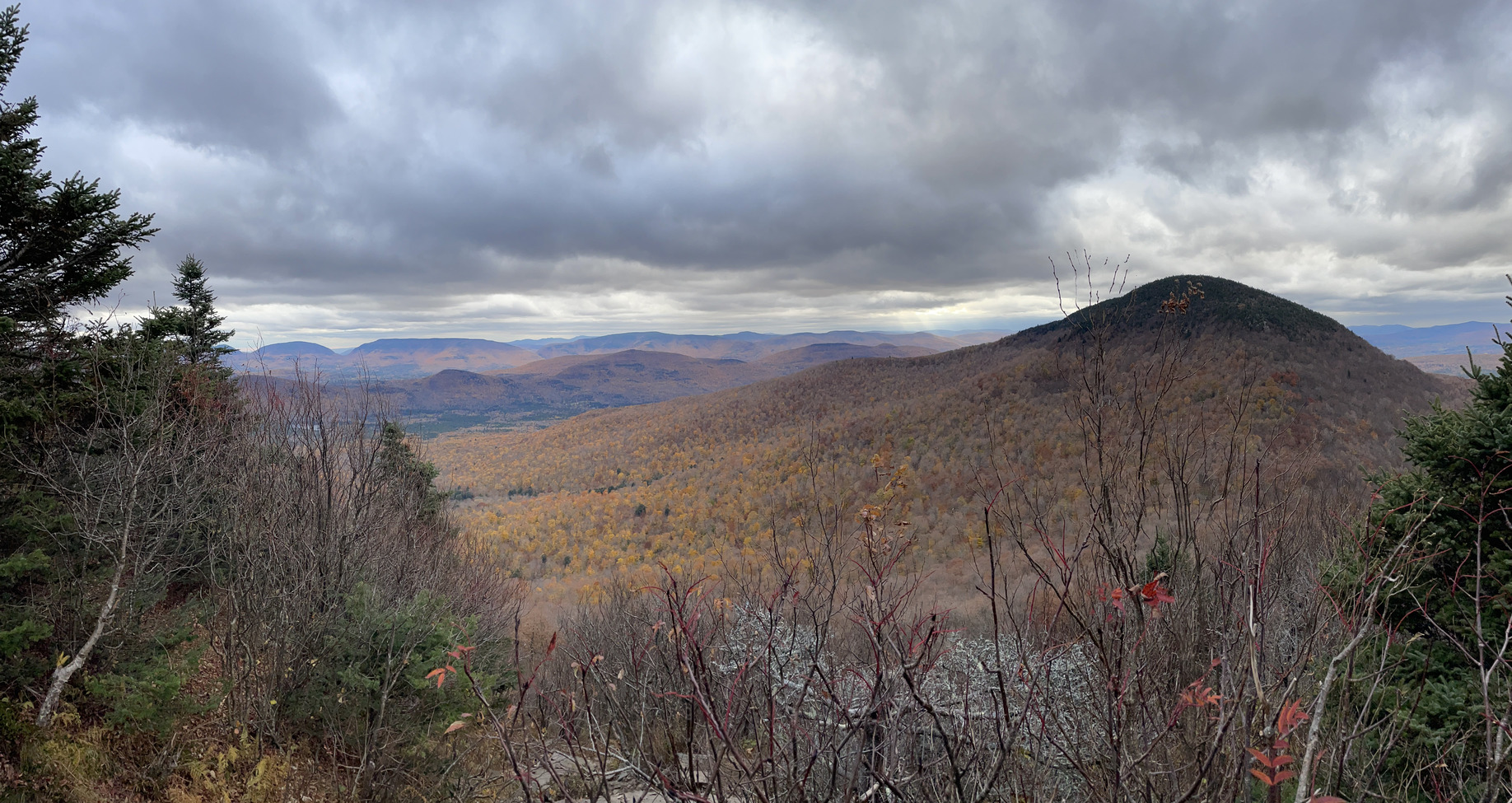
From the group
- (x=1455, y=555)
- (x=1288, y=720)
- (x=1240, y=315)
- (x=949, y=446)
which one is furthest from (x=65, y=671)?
(x=1240, y=315)

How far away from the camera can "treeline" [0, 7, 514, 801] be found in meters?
8.98

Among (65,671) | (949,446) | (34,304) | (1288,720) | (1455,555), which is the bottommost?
(949,446)

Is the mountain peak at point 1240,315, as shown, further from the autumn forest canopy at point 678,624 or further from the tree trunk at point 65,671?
the tree trunk at point 65,671

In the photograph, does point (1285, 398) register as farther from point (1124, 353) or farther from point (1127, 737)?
point (1127, 737)

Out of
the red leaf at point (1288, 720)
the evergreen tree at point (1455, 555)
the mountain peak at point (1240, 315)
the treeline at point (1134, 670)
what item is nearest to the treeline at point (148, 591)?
the treeline at point (1134, 670)

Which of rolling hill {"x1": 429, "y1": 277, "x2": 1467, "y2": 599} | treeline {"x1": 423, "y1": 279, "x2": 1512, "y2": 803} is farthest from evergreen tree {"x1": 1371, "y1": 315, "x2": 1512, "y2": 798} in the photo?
rolling hill {"x1": 429, "y1": 277, "x2": 1467, "y2": 599}

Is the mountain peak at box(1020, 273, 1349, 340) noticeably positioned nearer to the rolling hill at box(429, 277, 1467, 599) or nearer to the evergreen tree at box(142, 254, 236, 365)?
the rolling hill at box(429, 277, 1467, 599)

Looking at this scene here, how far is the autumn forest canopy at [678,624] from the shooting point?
8.82 ft

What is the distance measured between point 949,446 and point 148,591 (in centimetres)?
3820

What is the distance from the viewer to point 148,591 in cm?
1091

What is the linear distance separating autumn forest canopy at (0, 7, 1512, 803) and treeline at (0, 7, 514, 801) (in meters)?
0.07

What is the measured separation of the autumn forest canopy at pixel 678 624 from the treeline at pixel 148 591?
7cm

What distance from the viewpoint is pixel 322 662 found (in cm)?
1041

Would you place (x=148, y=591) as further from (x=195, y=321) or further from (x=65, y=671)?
(x=195, y=321)
